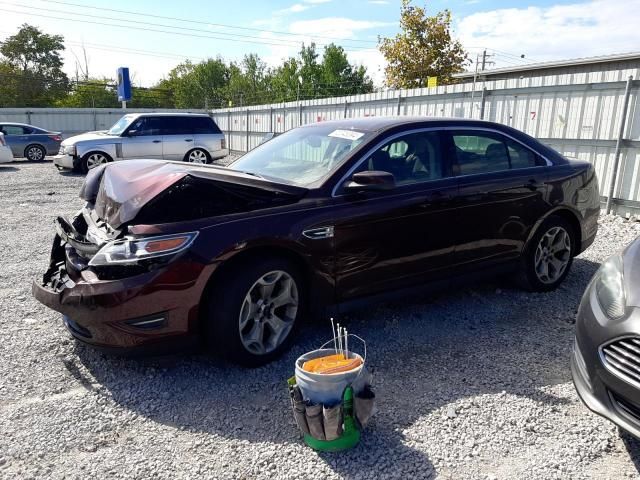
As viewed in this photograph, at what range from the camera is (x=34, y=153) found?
18.1 m

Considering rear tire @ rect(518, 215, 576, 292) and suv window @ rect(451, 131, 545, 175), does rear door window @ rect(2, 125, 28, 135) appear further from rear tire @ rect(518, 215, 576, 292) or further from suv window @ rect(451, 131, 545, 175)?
rear tire @ rect(518, 215, 576, 292)

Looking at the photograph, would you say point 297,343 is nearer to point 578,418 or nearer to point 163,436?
point 163,436

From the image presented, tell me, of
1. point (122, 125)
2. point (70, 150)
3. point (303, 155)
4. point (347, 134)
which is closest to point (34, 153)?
point (70, 150)

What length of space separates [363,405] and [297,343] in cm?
125

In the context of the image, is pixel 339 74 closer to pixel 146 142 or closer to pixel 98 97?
pixel 98 97

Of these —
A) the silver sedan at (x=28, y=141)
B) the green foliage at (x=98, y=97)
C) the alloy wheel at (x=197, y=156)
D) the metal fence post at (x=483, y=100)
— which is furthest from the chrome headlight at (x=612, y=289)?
the green foliage at (x=98, y=97)

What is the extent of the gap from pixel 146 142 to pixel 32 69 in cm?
4264

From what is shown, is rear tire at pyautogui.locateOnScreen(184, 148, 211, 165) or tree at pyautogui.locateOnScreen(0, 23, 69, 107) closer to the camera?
rear tire at pyautogui.locateOnScreen(184, 148, 211, 165)

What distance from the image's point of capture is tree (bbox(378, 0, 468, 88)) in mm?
25469

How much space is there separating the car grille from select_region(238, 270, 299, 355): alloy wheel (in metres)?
1.85

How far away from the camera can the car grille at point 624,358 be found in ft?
7.29

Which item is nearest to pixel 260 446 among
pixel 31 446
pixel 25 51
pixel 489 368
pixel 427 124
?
pixel 31 446

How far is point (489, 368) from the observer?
11.1 ft

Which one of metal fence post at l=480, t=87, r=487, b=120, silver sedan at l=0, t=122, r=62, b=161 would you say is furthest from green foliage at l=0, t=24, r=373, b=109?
metal fence post at l=480, t=87, r=487, b=120
